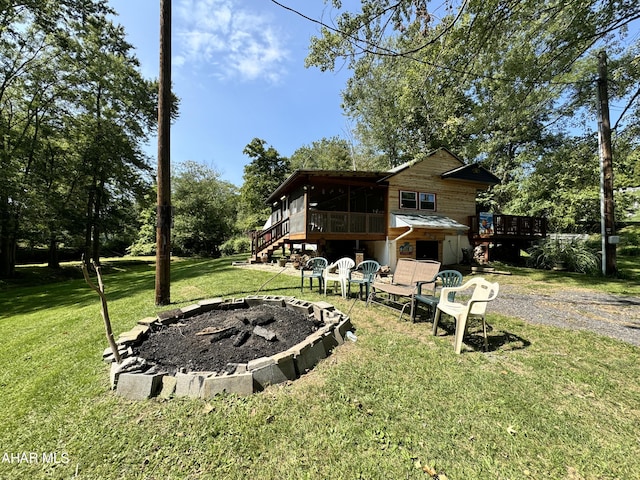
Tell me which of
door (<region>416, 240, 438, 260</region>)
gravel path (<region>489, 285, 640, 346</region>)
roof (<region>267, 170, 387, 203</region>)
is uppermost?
roof (<region>267, 170, 387, 203</region>)

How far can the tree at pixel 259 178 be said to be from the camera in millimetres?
27281

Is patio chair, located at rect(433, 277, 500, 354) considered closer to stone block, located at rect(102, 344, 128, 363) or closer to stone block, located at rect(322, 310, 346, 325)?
stone block, located at rect(322, 310, 346, 325)

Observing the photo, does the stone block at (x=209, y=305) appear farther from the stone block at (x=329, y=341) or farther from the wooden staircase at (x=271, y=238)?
the wooden staircase at (x=271, y=238)

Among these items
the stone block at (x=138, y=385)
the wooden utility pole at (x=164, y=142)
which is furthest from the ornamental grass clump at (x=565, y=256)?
the wooden utility pole at (x=164, y=142)

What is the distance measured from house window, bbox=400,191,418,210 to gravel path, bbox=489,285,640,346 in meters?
6.14

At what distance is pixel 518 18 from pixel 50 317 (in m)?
13.1

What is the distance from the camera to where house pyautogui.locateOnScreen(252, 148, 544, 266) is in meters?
10.9

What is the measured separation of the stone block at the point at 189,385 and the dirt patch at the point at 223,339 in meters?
0.26

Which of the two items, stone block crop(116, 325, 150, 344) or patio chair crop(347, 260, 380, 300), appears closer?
stone block crop(116, 325, 150, 344)

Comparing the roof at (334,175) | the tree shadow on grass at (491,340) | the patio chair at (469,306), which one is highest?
the roof at (334,175)

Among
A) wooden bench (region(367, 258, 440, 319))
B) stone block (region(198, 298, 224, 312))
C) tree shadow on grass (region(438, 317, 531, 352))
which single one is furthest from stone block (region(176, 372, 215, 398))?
tree shadow on grass (region(438, 317, 531, 352))

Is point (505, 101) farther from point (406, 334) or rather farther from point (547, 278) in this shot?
point (406, 334)

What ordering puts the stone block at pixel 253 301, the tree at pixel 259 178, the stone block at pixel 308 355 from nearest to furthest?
the stone block at pixel 308 355 → the stone block at pixel 253 301 → the tree at pixel 259 178
